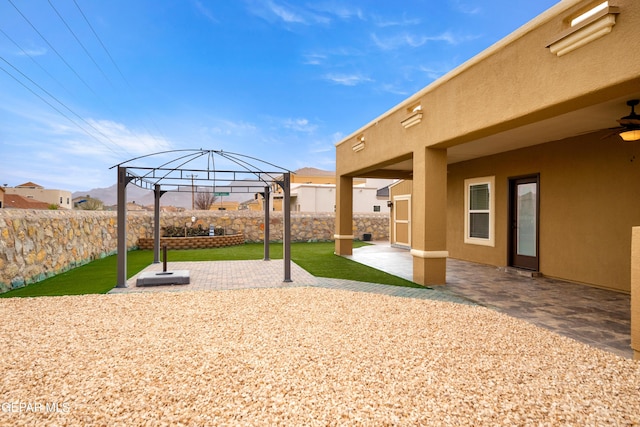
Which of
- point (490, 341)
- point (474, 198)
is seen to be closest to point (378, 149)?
point (474, 198)

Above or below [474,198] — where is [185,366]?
below

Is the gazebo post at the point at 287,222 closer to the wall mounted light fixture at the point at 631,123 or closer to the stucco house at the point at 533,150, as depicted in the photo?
the stucco house at the point at 533,150

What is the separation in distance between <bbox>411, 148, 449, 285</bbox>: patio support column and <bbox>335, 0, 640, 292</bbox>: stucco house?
2cm

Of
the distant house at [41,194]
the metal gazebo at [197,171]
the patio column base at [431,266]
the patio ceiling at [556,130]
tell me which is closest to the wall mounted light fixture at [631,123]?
the patio ceiling at [556,130]

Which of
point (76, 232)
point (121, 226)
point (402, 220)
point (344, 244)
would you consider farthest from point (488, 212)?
point (76, 232)

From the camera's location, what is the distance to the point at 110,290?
22.9 feet

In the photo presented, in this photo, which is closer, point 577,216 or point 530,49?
point 530,49

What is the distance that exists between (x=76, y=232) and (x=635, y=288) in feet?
41.0

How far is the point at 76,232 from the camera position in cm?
1011

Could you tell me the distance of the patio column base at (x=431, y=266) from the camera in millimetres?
7398

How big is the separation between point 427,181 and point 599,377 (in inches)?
182

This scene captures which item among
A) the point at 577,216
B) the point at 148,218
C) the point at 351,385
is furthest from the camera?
the point at 148,218

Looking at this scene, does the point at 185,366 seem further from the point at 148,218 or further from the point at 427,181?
the point at 148,218

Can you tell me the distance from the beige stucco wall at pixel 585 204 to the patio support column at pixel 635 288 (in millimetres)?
4006
